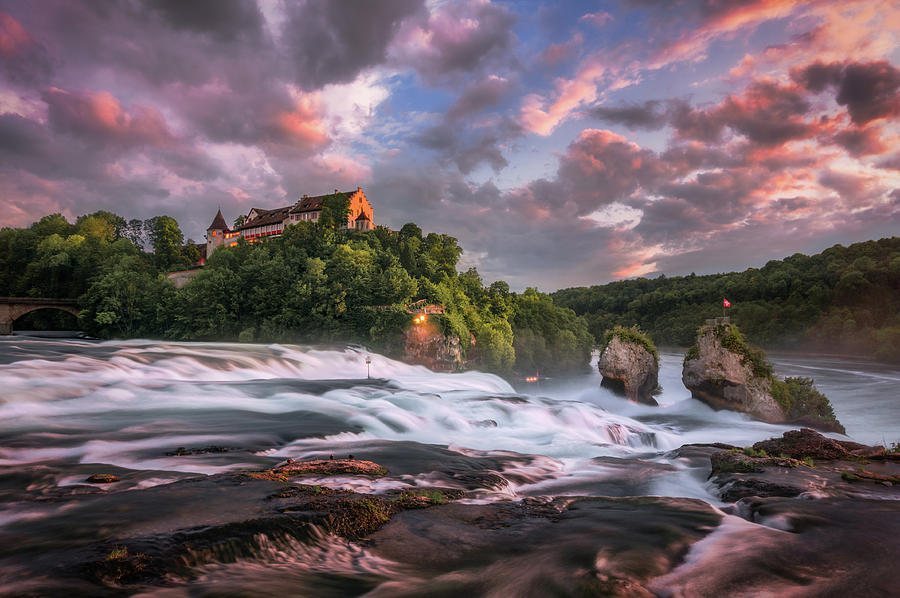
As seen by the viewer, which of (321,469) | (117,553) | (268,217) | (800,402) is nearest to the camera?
(117,553)

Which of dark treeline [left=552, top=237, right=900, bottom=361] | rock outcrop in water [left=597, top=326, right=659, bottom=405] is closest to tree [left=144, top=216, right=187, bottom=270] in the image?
rock outcrop in water [left=597, top=326, right=659, bottom=405]

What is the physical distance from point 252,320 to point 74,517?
45.0 m

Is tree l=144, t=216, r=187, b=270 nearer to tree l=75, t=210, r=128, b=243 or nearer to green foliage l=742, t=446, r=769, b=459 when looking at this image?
tree l=75, t=210, r=128, b=243

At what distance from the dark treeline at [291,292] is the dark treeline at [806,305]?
155ft

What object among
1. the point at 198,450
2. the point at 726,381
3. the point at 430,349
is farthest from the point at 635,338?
the point at 198,450

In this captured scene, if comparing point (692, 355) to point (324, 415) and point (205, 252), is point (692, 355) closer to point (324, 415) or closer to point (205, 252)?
point (324, 415)

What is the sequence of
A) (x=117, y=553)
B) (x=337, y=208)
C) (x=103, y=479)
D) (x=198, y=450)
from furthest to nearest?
1. (x=337, y=208)
2. (x=198, y=450)
3. (x=103, y=479)
4. (x=117, y=553)

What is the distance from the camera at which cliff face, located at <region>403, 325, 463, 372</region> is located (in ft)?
143

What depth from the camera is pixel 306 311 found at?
152ft

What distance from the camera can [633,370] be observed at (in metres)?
37.4

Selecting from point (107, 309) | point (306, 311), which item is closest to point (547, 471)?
point (306, 311)

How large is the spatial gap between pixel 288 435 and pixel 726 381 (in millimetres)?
31092

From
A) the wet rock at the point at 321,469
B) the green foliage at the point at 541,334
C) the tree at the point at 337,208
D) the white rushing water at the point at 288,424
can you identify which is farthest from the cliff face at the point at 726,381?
the tree at the point at 337,208

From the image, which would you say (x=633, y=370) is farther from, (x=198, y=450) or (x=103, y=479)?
(x=103, y=479)
